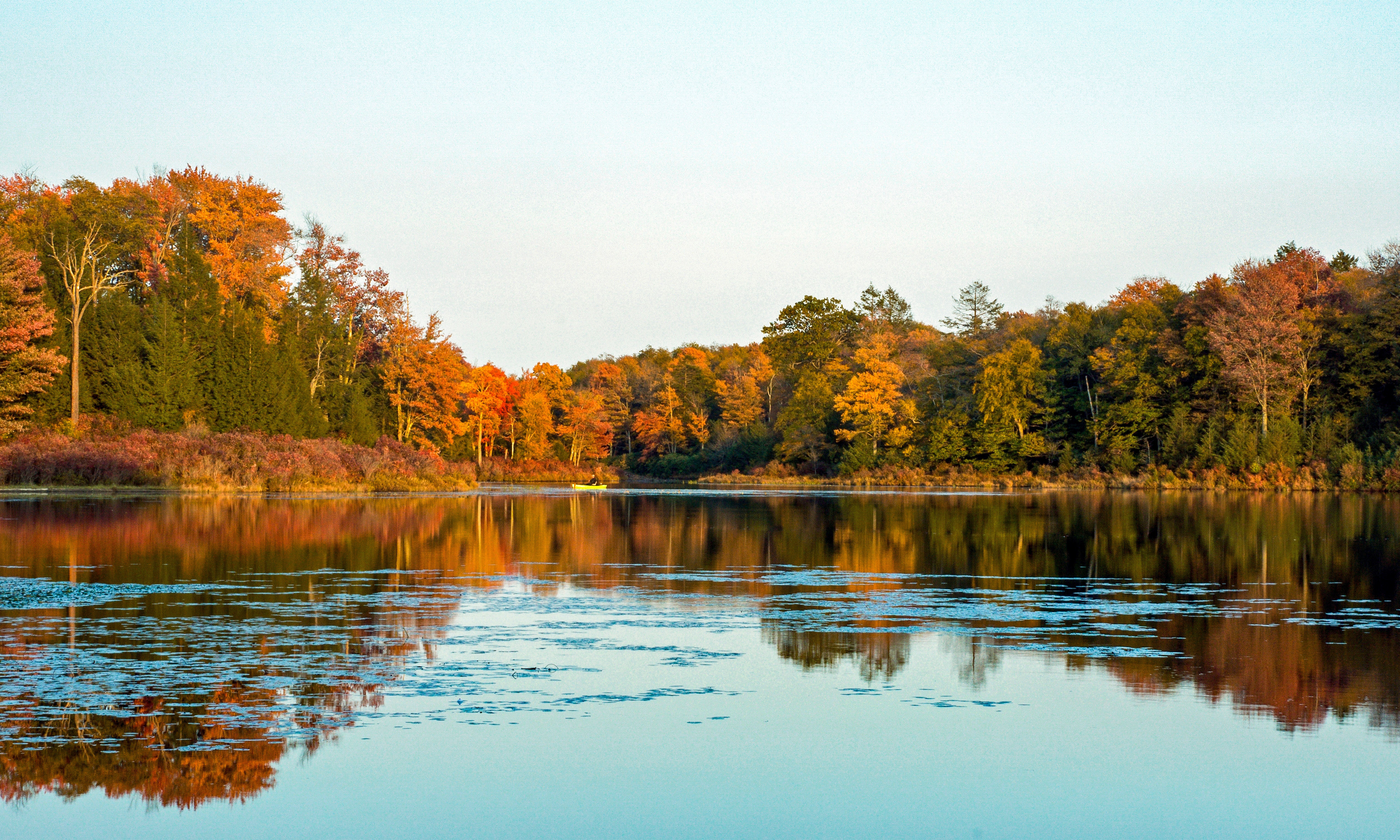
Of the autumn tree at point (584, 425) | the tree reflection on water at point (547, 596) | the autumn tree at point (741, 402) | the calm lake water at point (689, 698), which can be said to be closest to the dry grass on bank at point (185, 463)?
the tree reflection on water at point (547, 596)

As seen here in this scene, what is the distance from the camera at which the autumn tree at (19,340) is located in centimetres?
3831

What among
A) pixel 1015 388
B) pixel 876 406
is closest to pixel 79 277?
pixel 876 406

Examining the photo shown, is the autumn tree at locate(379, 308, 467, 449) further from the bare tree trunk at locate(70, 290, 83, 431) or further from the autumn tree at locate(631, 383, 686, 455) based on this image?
the autumn tree at locate(631, 383, 686, 455)

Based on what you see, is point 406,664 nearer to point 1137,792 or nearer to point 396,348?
point 1137,792

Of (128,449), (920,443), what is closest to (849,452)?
(920,443)

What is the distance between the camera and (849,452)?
70.1 m

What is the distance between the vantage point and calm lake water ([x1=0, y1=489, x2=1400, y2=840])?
5.57 meters

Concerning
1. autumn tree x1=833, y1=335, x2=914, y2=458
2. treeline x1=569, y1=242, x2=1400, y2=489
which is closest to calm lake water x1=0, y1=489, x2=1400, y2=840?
treeline x1=569, y1=242, x2=1400, y2=489

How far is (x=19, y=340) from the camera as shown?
127 ft

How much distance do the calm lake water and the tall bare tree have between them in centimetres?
2725

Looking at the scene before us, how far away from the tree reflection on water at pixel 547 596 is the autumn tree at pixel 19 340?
14020mm

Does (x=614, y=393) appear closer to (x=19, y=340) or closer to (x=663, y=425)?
(x=663, y=425)

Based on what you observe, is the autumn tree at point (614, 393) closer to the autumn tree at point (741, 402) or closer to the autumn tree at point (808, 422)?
the autumn tree at point (741, 402)

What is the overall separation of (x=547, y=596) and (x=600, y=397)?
7132cm
